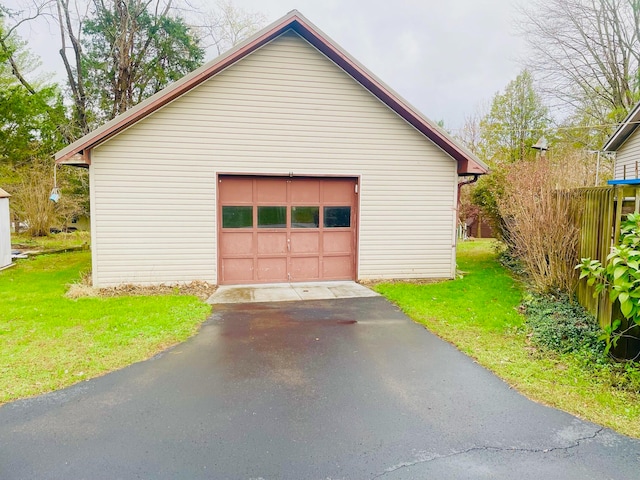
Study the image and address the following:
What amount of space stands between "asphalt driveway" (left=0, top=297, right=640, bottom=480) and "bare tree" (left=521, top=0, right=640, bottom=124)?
2102 centimetres

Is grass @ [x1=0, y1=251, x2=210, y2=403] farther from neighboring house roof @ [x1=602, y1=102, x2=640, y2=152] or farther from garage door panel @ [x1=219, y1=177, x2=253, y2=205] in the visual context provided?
neighboring house roof @ [x1=602, y1=102, x2=640, y2=152]

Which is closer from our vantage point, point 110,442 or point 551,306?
point 110,442

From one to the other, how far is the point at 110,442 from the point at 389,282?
7.41 meters

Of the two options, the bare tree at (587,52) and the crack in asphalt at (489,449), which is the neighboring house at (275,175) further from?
the bare tree at (587,52)

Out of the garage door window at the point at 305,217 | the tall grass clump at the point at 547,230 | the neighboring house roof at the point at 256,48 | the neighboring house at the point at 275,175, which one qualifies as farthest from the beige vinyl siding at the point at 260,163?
the tall grass clump at the point at 547,230

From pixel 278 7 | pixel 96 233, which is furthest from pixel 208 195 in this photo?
pixel 278 7

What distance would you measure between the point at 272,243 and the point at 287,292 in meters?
1.42

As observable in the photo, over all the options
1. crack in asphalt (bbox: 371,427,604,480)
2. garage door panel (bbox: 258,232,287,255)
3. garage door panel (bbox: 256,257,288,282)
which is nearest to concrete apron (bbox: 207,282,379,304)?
garage door panel (bbox: 256,257,288,282)

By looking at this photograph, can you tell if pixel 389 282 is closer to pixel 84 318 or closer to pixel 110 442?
pixel 84 318

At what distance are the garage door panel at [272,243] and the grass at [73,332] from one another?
221cm

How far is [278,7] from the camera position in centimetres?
2391

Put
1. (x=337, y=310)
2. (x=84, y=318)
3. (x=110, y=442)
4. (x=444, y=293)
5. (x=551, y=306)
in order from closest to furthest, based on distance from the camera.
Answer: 1. (x=110, y=442)
2. (x=551, y=306)
3. (x=84, y=318)
4. (x=337, y=310)
5. (x=444, y=293)

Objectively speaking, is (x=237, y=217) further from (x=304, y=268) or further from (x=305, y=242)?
(x=304, y=268)

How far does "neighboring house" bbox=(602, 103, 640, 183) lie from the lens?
41.5 feet
